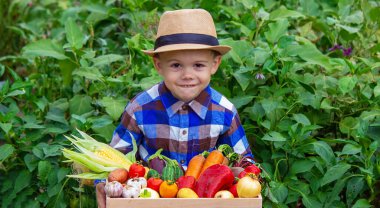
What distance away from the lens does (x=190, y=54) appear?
11.0 ft

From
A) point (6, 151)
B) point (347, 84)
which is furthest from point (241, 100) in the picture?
point (6, 151)

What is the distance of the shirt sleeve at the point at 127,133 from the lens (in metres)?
3.60

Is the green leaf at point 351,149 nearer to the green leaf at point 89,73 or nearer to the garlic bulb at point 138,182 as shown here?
the garlic bulb at point 138,182

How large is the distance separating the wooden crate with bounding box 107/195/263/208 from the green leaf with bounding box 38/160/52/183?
48.8 inches

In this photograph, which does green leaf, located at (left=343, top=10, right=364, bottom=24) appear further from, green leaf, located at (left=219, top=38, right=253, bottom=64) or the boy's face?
the boy's face

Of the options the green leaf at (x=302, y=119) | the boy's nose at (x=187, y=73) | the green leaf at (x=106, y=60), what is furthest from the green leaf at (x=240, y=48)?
the boy's nose at (x=187, y=73)

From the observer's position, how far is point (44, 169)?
4098 millimetres

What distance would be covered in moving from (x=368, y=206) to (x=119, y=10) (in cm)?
219

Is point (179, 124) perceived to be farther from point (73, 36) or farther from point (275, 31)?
point (73, 36)

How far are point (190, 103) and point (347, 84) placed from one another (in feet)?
3.49

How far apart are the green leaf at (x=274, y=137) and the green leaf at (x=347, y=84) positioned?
45cm

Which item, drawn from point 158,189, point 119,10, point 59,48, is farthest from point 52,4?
point 158,189

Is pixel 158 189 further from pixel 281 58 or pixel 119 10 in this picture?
pixel 119 10

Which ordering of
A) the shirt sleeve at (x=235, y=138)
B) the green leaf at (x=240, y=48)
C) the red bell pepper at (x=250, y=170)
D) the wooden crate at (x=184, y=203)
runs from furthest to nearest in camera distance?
the green leaf at (x=240, y=48) → the shirt sleeve at (x=235, y=138) → the red bell pepper at (x=250, y=170) → the wooden crate at (x=184, y=203)
